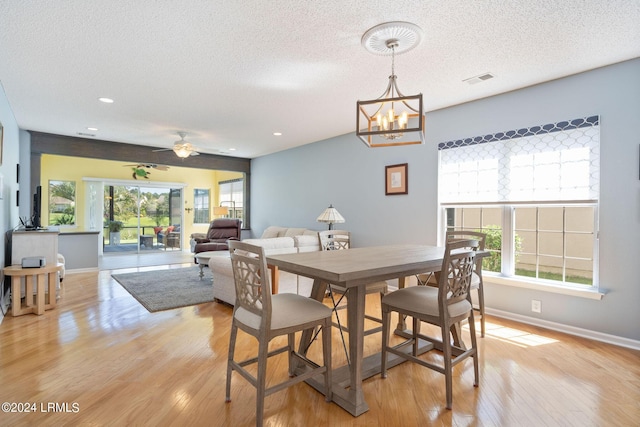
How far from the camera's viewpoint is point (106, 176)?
836 centimetres

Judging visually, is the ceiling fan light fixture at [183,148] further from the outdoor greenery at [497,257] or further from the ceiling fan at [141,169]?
the outdoor greenery at [497,257]

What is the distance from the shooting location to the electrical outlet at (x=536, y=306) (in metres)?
3.31

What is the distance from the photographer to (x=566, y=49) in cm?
261

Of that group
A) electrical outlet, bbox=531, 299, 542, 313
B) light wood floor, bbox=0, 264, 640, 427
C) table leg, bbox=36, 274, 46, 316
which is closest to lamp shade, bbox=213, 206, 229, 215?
table leg, bbox=36, 274, 46, 316

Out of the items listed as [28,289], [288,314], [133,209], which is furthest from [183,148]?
[133,209]

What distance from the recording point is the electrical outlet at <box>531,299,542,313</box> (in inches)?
130

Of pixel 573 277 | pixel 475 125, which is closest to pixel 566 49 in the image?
pixel 475 125

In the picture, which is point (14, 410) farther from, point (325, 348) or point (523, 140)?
point (523, 140)

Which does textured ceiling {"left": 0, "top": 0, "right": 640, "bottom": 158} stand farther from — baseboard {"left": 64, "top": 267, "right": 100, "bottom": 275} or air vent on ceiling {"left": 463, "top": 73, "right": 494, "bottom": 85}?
baseboard {"left": 64, "top": 267, "right": 100, "bottom": 275}

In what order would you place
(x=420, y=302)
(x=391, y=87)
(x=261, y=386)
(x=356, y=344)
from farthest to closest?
(x=391, y=87)
(x=420, y=302)
(x=356, y=344)
(x=261, y=386)

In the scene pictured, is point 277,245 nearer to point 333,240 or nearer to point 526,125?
point 333,240

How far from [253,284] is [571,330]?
3178 mm

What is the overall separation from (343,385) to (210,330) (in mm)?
1622

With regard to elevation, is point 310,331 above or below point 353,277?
below
